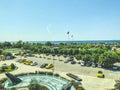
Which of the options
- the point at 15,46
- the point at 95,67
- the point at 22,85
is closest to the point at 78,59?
the point at 95,67

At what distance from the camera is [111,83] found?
37.5 meters

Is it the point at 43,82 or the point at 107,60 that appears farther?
the point at 107,60

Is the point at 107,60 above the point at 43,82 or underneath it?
above

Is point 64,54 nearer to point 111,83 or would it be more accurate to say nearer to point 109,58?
point 109,58

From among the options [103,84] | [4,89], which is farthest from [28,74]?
[103,84]

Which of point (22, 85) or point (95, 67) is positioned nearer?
point (22, 85)

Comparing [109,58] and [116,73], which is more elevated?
[109,58]

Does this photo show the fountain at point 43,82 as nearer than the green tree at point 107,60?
Yes

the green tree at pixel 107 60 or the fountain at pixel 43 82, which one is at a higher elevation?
the green tree at pixel 107 60

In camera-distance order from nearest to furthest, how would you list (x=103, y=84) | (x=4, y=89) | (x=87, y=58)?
(x=4, y=89) < (x=103, y=84) < (x=87, y=58)

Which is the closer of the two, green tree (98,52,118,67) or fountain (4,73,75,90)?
fountain (4,73,75,90)

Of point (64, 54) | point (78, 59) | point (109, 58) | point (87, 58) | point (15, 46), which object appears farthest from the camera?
point (15, 46)

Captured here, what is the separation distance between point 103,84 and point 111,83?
210 cm

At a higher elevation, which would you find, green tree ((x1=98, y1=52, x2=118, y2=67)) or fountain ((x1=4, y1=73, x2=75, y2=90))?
green tree ((x1=98, y1=52, x2=118, y2=67))
